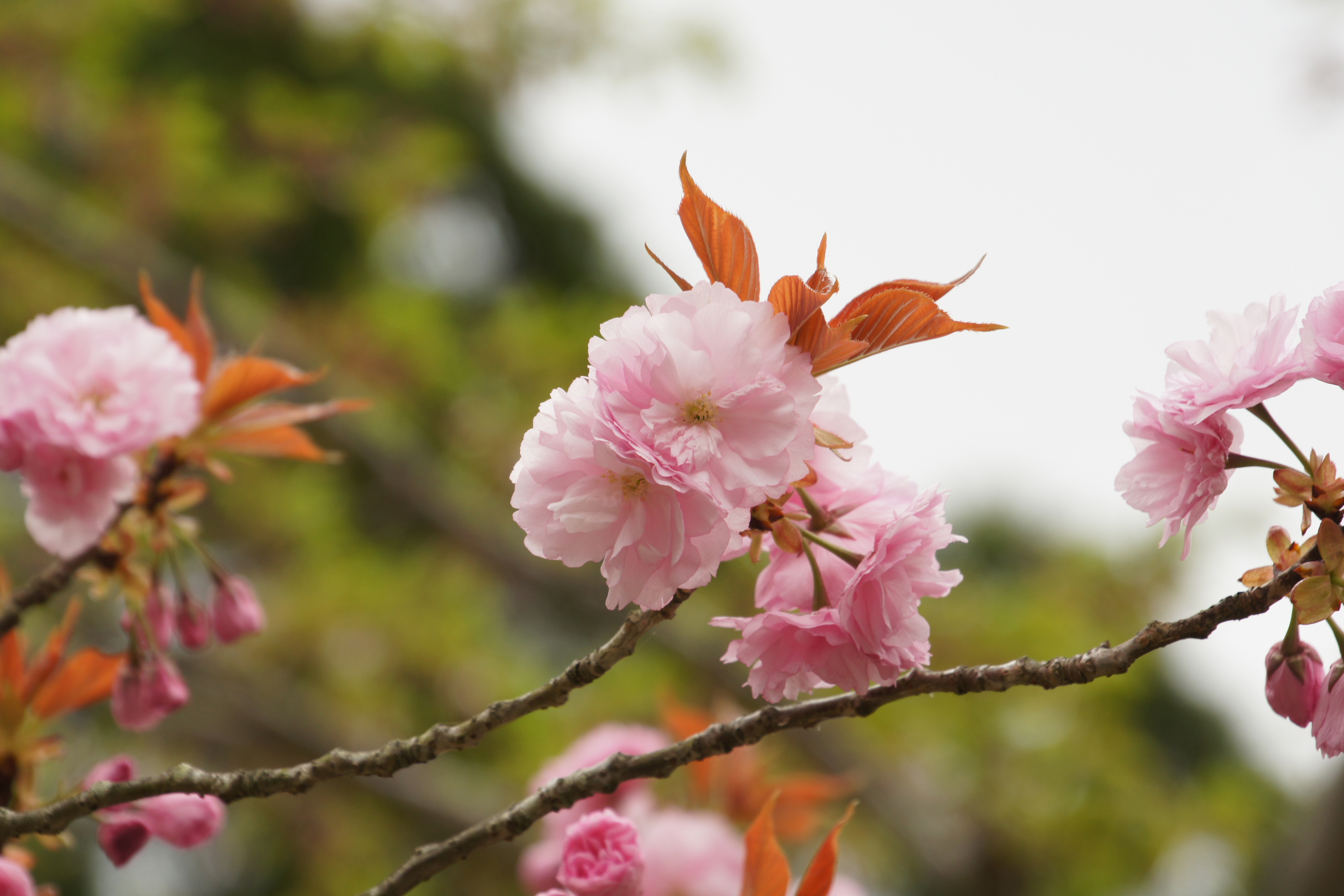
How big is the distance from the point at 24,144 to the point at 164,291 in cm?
112

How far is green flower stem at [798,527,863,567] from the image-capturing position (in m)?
0.42

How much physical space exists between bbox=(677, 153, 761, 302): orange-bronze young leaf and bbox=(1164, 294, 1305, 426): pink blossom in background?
181 mm

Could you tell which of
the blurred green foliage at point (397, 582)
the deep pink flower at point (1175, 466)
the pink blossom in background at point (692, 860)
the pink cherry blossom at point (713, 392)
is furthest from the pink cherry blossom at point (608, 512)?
the blurred green foliage at point (397, 582)

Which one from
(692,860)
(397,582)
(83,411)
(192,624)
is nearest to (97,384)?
(83,411)

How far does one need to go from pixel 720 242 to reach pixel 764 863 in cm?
32

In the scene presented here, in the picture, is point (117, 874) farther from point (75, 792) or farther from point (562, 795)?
point (562, 795)

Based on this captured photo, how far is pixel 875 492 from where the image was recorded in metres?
0.45

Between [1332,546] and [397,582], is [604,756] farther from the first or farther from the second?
[397,582]

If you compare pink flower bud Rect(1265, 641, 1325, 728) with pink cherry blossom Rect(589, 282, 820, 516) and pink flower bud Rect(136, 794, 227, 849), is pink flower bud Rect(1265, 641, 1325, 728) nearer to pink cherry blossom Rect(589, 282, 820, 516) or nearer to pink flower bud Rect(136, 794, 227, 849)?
pink cherry blossom Rect(589, 282, 820, 516)

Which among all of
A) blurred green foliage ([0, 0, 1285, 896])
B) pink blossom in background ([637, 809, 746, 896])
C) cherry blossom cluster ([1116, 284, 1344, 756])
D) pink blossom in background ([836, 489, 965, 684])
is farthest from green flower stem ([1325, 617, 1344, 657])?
blurred green foliage ([0, 0, 1285, 896])

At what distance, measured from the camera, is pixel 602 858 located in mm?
511

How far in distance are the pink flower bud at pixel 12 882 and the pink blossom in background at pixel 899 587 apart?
43 centimetres

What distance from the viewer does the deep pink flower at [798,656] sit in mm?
406

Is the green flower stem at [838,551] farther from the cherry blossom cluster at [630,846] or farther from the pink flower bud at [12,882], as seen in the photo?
the pink flower bud at [12,882]
